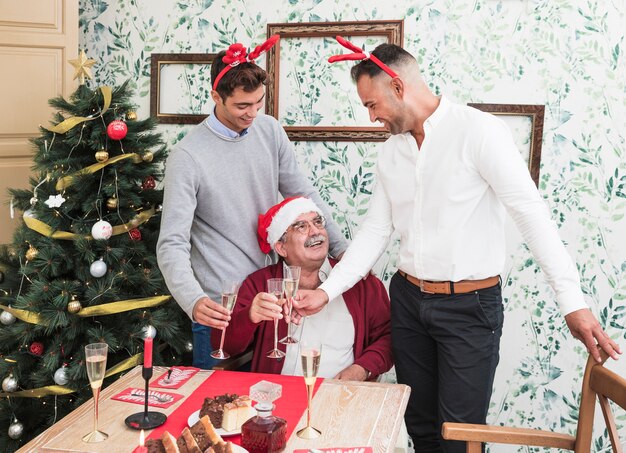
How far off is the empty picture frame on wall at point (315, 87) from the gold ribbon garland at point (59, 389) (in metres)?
1.28

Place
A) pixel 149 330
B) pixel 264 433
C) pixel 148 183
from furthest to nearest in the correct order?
pixel 148 183 < pixel 149 330 < pixel 264 433

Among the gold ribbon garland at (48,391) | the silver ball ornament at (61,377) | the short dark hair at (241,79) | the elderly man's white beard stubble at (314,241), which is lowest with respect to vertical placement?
the gold ribbon garland at (48,391)

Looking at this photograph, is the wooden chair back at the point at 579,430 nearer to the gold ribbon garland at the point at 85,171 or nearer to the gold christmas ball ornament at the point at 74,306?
the gold christmas ball ornament at the point at 74,306

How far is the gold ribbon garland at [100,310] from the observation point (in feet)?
8.59

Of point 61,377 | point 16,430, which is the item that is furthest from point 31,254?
point 16,430

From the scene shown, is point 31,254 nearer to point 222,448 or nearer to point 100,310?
point 100,310

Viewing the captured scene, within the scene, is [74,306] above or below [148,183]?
below

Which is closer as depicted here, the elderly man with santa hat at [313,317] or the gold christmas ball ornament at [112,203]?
the elderly man with santa hat at [313,317]

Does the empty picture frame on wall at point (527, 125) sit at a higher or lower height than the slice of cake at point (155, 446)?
higher

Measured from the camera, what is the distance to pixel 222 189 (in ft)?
8.20

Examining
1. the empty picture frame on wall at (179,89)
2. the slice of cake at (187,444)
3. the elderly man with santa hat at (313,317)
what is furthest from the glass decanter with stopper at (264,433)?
the empty picture frame on wall at (179,89)

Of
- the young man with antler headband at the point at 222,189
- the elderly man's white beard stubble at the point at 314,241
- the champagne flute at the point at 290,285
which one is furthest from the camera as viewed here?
the elderly man's white beard stubble at the point at 314,241

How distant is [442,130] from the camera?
6.94 feet

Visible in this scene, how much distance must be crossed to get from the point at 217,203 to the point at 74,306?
0.74 meters
